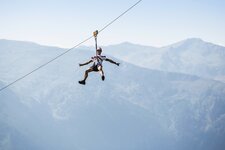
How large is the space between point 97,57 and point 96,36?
1.02 m

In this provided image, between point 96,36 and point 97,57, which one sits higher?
point 96,36

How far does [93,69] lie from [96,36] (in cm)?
151

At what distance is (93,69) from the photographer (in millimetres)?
13844

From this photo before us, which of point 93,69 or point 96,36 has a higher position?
point 96,36

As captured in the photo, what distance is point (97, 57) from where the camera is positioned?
1396cm

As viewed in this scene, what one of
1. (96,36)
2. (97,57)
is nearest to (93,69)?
(97,57)

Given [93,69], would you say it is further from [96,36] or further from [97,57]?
[96,36]

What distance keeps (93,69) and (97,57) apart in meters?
0.59

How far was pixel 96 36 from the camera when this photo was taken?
1348cm
